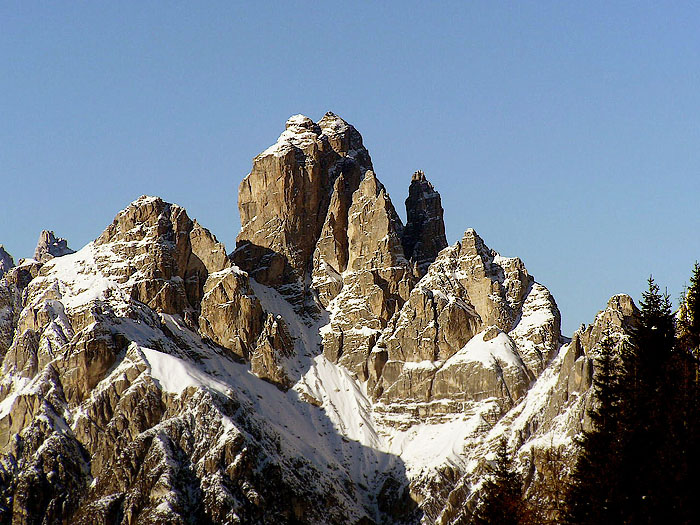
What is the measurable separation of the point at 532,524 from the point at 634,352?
38.2 feet

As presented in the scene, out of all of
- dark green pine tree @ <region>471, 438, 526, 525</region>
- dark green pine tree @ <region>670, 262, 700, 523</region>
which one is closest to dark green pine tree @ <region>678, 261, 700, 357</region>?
dark green pine tree @ <region>670, 262, 700, 523</region>

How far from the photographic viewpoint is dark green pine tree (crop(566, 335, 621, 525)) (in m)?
63.0

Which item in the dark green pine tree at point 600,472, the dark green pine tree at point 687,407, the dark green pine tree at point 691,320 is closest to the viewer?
the dark green pine tree at point 687,407

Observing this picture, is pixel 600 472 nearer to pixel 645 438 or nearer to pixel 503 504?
pixel 645 438

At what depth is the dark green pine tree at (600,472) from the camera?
63.0m

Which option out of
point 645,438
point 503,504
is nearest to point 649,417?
point 645,438

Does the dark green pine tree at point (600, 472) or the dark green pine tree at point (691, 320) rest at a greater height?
the dark green pine tree at point (691, 320)

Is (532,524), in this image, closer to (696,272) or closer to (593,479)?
(593,479)

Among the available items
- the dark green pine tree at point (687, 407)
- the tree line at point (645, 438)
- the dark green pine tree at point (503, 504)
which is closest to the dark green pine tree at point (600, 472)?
the tree line at point (645, 438)

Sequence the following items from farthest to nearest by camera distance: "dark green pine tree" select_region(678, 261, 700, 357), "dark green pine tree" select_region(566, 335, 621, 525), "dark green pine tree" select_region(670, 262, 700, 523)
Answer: "dark green pine tree" select_region(678, 261, 700, 357) → "dark green pine tree" select_region(566, 335, 621, 525) → "dark green pine tree" select_region(670, 262, 700, 523)

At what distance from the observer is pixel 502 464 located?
95.0m

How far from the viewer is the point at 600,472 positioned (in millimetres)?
65062

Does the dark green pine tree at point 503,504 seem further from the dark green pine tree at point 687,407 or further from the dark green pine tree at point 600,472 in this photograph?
the dark green pine tree at point 687,407

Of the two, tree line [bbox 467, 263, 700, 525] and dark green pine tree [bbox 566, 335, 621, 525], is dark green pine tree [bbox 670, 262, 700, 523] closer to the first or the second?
tree line [bbox 467, 263, 700, 525]
